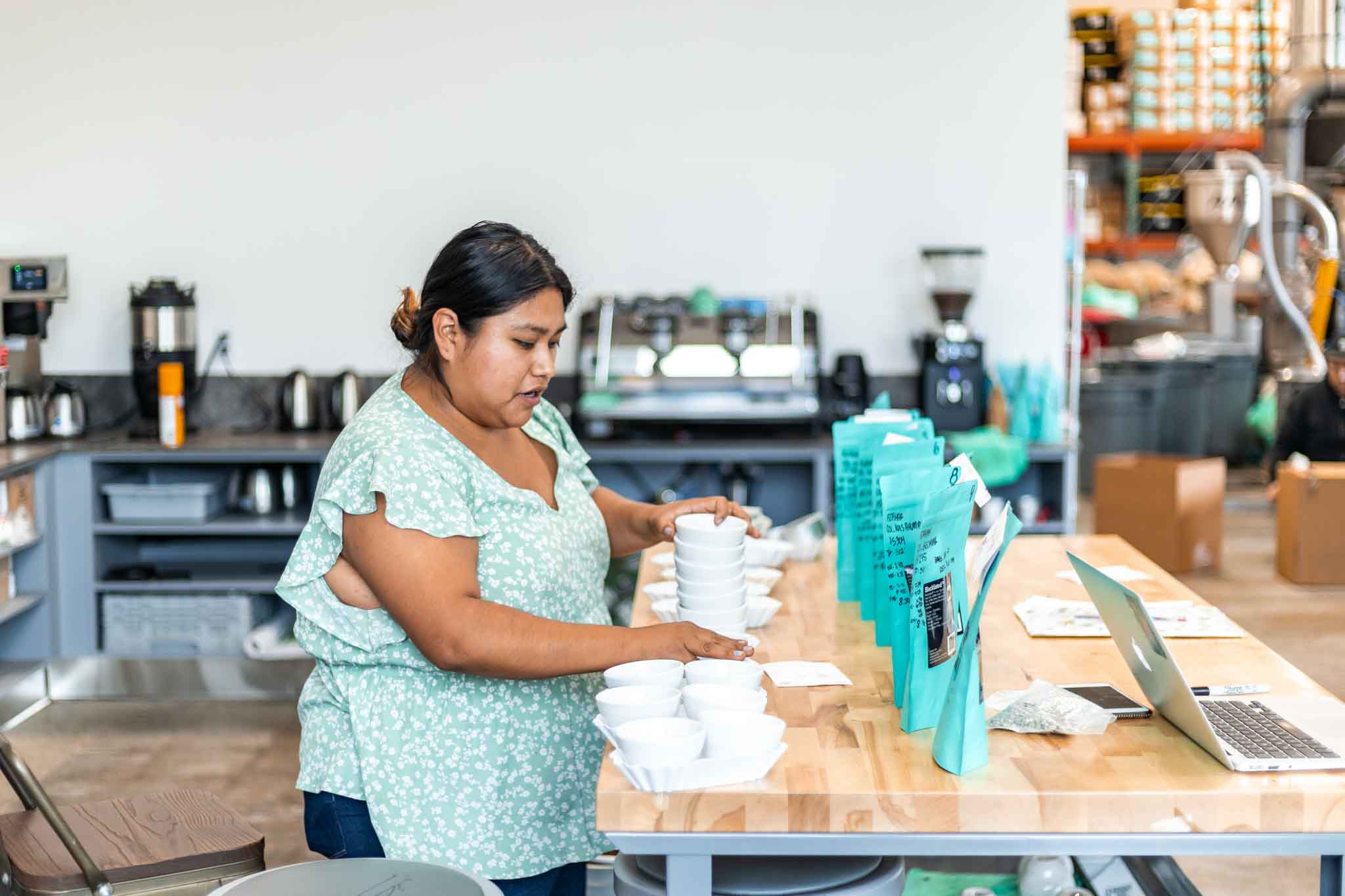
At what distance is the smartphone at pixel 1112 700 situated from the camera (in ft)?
6.29

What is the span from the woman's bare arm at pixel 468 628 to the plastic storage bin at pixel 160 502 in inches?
121

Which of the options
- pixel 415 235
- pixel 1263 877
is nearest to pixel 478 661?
pixel 1263 877

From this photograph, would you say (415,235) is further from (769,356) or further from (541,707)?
(541,707)

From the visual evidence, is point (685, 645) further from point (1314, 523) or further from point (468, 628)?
point (1314, 523)

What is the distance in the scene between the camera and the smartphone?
1918mm

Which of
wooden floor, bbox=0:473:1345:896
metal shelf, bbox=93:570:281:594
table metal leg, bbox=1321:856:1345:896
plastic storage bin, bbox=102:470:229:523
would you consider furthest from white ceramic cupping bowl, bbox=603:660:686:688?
plastic storage bin, bbox=102:470:229:523

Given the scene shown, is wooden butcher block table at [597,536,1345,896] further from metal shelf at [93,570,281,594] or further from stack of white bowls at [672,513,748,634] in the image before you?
metal shelf at [93,570,281,594]

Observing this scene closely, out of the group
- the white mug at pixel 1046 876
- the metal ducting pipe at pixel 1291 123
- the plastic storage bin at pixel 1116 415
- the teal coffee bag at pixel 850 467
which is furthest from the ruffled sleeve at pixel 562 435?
the plastic storage bin at pixel 1116 415

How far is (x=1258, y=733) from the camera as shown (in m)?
1.82

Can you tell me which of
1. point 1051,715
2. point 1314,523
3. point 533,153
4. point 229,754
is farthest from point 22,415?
point 1314,523

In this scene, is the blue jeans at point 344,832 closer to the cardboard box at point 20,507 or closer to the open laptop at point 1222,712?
the open laptop at point 1222,712

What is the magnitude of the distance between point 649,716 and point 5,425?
157 inches

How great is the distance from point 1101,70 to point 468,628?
921 centimetres

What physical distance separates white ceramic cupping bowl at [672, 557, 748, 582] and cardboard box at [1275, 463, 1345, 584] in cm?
505
